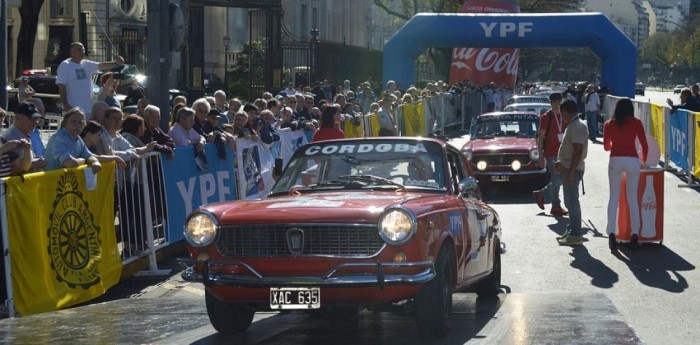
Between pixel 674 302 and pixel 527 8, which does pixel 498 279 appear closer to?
pixel 674 302

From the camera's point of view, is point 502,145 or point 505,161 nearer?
point 505,161

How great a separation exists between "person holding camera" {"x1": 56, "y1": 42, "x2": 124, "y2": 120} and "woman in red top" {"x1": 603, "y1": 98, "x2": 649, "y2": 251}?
6983 mm

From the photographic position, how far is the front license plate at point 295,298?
789cm

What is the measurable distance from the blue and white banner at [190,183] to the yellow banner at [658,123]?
14.1m

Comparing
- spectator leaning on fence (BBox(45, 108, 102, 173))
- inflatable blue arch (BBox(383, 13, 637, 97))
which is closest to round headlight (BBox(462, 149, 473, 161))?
spectator leaning on fence (BBox(45, 108, 102, 173))

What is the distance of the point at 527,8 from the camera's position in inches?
3253

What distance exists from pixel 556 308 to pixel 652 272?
3.50 metres

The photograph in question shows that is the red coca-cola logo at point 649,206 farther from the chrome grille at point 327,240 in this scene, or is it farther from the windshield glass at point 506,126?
the windshield glass at point 506,126

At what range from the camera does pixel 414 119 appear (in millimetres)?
34812

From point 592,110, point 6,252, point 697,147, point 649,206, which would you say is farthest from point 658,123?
point 6,252

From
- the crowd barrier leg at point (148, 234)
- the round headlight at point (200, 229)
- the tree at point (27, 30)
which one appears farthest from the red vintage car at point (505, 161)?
the tree at point (27, 30)

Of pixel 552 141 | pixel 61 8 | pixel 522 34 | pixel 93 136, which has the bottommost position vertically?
pixel 552 141

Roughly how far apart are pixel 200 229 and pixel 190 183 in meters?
6.09

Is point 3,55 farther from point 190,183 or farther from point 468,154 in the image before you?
point 468,154
